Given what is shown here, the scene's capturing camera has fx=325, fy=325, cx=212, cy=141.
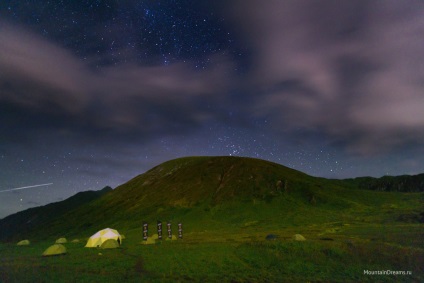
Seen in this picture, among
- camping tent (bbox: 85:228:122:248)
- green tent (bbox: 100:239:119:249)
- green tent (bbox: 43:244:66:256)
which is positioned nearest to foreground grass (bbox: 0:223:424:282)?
green tent (bbox: 43:244:66:256)

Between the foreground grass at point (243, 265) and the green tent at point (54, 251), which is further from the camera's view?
the green tent at point (54, 251)

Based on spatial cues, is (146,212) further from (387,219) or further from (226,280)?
(226,280)

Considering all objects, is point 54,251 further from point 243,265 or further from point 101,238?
point 243,265

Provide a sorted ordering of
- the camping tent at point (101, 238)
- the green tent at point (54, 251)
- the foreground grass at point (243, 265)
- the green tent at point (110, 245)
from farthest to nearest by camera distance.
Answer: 1. the camping tent at point (101, 238)
2. the green tent at point (110, 245)
3. the green tent at point (54, 251)
4. the foreground grass at point (243, 265)

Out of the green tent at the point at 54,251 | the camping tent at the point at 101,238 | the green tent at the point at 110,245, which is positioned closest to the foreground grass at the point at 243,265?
the green tent at the point at 54,251

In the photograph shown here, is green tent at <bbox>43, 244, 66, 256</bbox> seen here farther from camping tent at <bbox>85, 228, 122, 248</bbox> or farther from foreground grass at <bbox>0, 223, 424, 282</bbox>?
camping tent at <bbox>85, 228, 122, 248</bbox>

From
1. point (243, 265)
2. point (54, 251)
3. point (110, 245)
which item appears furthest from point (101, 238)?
point (243, 265)

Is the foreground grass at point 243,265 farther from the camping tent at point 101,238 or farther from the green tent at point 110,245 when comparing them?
the camping tent at point 101,238

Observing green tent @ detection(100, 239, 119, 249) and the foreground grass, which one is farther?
green tent @ detection(100, 239, 119, 249)

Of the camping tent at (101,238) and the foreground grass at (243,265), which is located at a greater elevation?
the camping tent at (101,238)

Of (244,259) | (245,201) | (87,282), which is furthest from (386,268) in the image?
(245,201)

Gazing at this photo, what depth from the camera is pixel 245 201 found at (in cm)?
19488

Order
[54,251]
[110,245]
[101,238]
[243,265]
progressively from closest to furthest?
1. [243,265]
2. [54,251]
3. [110,245]
4. [101,238]

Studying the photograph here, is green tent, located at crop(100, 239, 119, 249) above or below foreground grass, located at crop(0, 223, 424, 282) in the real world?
above
